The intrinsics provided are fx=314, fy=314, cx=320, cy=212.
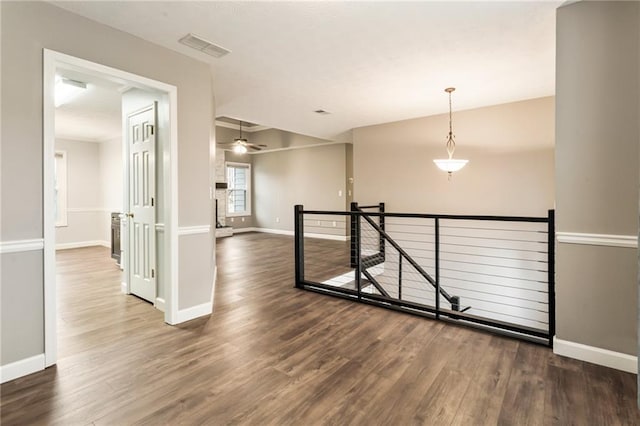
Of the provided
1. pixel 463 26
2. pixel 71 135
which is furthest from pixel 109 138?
pixel 463 26

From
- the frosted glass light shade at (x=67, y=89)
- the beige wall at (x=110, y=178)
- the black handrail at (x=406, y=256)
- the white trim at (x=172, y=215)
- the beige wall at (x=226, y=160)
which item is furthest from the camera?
the beige wall at (x=226, y=160)

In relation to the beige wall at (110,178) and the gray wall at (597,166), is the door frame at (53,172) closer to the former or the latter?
the gray wall at (597,166)

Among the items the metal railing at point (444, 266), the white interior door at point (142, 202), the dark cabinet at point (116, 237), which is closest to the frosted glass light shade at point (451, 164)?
the metal railing at point (444, 266)

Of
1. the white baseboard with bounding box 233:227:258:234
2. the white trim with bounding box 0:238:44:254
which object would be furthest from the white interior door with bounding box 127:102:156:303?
the white baseboard with bounding box 233:227:258:234

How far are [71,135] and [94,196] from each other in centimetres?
152

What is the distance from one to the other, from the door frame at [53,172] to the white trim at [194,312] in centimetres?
6

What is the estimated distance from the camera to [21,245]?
206cm

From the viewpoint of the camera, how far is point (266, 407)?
175cm

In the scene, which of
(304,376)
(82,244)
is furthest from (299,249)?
(82,244)

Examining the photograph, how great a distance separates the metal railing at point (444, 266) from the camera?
12.3 feet

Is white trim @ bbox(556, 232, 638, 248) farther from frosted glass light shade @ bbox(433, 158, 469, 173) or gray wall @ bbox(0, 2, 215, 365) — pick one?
gray wall @ bbox(0, 2, 215, 365)

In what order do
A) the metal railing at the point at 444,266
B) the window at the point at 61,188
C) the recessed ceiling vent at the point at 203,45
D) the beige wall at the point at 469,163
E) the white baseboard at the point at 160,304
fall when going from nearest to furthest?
the recessed ceiling vent at the point at 203,45
the white baseboard at the point at 160,304
the metal railing at the point at 444,266
the beige wall at the point at 469,163
the window at the point at 61,188

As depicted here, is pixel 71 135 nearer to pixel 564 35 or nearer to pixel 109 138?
pixel 109 138

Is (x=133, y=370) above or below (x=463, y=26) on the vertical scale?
below
